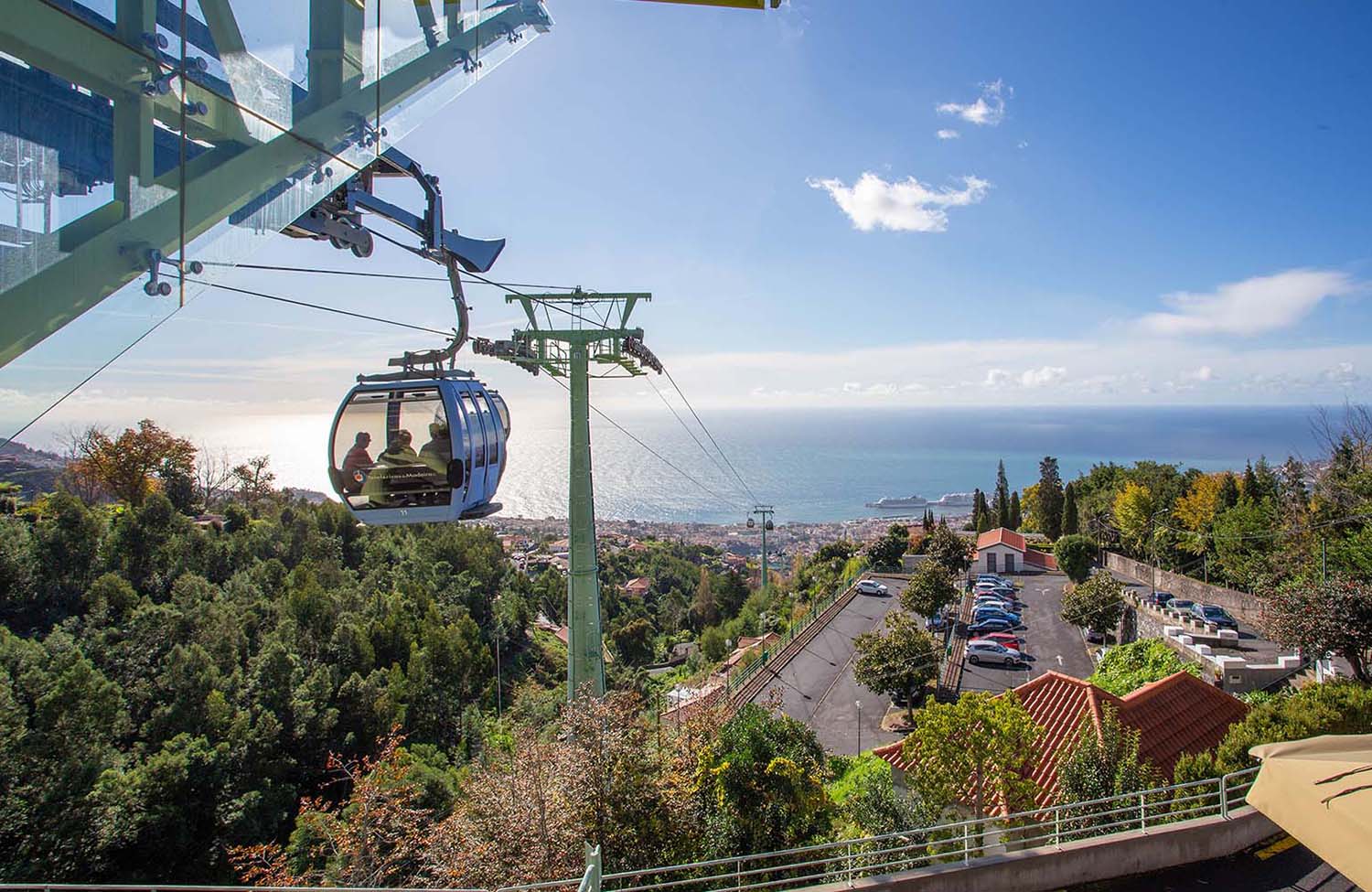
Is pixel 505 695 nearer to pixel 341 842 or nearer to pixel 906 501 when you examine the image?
pixel 341 842

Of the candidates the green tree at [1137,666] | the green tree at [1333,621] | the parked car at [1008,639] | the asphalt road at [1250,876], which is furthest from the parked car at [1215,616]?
the asphalt road at [1250,876]

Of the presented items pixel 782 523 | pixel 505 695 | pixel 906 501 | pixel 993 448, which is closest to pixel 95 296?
pixel 505 695

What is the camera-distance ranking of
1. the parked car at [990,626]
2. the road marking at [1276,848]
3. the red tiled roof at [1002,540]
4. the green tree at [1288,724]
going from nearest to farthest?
the road marking at [1276,848] < the green tree at [1288,724] < the parked car at [990,626] < the red tiled roof at [1002,540]

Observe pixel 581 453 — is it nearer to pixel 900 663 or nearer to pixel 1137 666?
pixel 900 663

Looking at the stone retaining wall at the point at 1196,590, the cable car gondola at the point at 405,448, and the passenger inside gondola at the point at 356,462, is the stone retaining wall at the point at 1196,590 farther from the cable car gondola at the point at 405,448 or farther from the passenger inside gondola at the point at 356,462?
the passenger inside gondola at the point at 356,462

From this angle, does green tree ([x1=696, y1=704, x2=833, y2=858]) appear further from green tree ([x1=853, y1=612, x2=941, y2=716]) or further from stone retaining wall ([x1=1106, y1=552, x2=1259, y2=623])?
stone retaining wall ([x1=1106, y1=552, x2=1259, y2=623])

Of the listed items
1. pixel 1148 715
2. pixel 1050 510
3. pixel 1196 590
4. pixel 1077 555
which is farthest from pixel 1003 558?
pixel 1148 715
